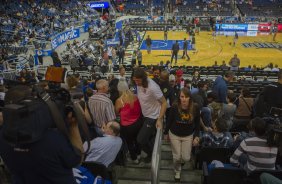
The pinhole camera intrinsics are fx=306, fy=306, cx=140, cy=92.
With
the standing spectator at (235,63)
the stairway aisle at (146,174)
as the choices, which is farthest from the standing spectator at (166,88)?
the standing spectator at (235,63)

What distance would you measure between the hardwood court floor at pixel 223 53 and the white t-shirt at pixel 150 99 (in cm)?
1673

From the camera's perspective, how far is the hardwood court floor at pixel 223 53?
22.0 m

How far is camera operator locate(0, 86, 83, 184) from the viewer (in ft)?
7.55

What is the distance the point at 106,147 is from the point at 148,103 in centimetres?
108

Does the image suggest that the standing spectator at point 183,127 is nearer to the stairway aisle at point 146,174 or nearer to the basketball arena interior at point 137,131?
the basketball arena interior at point 137,131

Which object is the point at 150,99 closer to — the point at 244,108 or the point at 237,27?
the point at 244,108

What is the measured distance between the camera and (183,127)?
481 cm

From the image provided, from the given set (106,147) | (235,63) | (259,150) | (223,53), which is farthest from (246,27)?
(106,147)

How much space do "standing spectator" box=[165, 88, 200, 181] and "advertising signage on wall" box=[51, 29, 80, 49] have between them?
18.6 metres

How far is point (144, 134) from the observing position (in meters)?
4.90

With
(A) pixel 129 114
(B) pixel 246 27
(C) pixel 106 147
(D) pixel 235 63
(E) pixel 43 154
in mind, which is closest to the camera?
(E) pixel 43 154

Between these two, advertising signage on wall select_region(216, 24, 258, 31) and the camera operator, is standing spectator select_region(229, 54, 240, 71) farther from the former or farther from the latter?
the camera operator

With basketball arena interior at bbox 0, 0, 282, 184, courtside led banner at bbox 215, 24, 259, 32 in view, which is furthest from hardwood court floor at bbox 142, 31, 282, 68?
basketball arena interior at bbox 0, 0, 282, 184

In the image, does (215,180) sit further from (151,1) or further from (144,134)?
(151,1)
